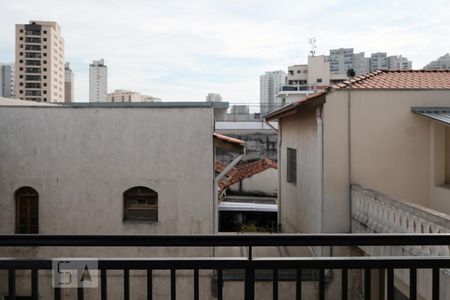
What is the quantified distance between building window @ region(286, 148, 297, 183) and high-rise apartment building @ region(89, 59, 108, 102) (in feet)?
168

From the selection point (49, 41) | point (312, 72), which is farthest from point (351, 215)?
point (49, 41)

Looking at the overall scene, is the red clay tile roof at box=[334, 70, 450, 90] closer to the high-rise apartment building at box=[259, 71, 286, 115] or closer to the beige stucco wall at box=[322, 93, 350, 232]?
the beige stucco wall at box=[322, 93, 350, 232]

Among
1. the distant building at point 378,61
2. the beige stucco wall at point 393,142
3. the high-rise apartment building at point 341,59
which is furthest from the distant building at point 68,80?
the beige stucco wall at point 393,142

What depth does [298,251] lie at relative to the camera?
30.7 feet

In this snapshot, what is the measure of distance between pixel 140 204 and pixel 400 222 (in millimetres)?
5186

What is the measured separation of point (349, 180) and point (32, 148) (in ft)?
21.5

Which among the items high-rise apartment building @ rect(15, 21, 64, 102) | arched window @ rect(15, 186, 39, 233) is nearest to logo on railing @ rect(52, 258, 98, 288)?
arched window @ rect(15, 186, 39, 233)

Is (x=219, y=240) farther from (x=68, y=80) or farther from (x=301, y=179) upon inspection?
(x=68, y=80)

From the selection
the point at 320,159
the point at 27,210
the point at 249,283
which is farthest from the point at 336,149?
the point at 27,210

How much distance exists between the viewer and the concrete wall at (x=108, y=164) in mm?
8586

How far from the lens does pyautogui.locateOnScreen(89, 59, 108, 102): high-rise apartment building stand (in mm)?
61031

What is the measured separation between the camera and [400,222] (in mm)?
6004

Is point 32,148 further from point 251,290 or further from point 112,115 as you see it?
point 251,290

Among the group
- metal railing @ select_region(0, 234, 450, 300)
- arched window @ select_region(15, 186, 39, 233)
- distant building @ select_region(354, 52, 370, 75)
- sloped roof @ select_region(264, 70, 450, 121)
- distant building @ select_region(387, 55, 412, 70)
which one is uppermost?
distant building @ select_region(354, 52, 370, 75)
